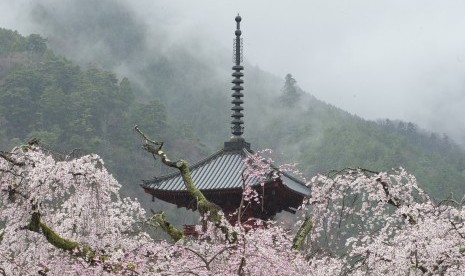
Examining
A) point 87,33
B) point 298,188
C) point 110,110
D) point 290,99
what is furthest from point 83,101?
point 298,188

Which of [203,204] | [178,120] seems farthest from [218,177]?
[178,120]

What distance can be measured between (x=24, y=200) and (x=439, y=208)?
4.44 meters

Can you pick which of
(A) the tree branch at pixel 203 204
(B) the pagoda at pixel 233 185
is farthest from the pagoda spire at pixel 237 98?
(A) the tree branch at pixel 203 204

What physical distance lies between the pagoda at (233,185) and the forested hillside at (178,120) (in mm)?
41101

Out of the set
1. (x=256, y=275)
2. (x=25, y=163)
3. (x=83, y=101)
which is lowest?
(x=256, y=275)

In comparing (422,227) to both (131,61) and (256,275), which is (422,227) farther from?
(131,61)

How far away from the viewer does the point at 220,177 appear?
44.5 feet

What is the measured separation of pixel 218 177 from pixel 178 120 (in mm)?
66197

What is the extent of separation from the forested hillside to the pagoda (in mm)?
41101

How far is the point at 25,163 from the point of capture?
875cm

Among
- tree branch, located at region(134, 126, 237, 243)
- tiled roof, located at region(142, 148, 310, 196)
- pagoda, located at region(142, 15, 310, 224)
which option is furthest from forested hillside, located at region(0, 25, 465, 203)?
tree branch, located at region(134, 126, 237, 243)

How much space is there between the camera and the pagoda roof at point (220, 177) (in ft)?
43.6

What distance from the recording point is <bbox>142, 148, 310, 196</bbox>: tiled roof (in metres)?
13.3

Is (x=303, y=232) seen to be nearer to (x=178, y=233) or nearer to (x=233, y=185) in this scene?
(x=178, y=233)
